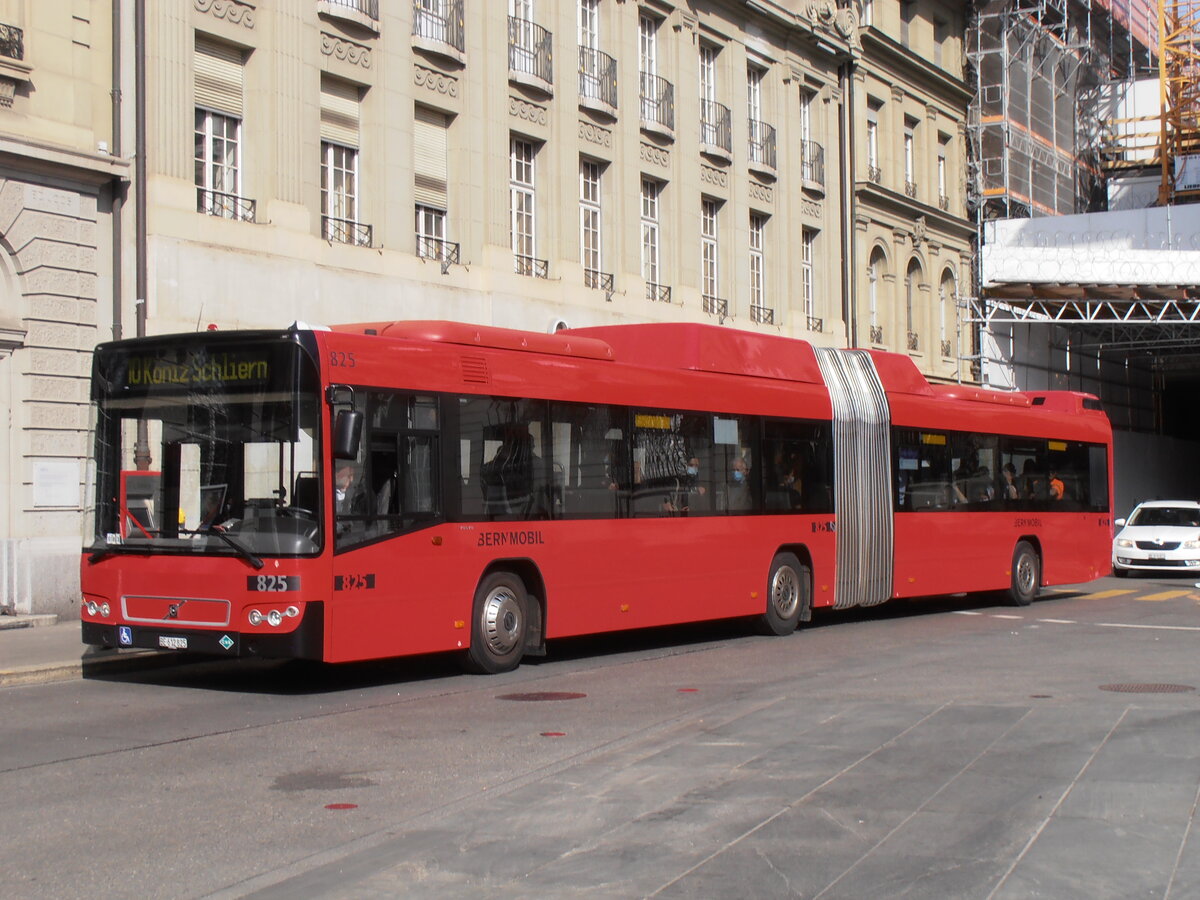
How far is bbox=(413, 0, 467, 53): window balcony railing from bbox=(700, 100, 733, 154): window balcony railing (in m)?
8.09

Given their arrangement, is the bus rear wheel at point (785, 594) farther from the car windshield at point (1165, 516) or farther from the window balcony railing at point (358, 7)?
the car windshield at point (1165, 516)

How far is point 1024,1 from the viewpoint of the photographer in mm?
47438

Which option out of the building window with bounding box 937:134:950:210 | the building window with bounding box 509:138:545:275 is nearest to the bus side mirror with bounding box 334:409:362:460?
the building window with bounding box 509:138:545:275

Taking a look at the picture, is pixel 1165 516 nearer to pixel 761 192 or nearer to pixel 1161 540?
pixel 1161 540

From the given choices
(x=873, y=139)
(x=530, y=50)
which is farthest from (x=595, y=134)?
(x=873, y=139)

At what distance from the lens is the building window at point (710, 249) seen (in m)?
32.1

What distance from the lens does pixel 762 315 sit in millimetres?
34156

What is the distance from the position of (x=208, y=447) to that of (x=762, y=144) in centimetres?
2383

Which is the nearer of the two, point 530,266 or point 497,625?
point 497,625

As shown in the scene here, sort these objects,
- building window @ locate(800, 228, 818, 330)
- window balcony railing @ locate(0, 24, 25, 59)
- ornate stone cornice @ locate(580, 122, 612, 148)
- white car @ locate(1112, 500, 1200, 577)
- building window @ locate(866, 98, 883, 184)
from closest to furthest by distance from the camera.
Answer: window balcony railing @ locate(0, 24, 25, 59) → ornate stone cornice @ locate(580, 122, 612, 148) → white car @ locate(1112, 500, 1200, 577) → building window @ locate(800, 228, 818, 330) → building window @ locate(866, 98, 883, 184)

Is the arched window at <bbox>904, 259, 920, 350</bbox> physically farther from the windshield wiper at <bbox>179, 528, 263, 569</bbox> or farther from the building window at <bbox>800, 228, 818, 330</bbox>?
the windshield wiper at <bbox>179, 528, 263, 569</bbox>

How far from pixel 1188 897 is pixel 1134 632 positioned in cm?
1261

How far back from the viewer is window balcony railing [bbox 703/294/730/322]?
32.0m

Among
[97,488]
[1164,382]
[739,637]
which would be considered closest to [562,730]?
[97,488]
